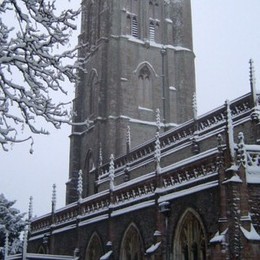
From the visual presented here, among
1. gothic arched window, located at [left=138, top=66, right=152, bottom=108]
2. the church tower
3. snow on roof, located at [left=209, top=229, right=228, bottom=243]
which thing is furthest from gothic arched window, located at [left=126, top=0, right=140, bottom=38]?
snow on roof, located at [left=209, top=229, right=228, bottom=243]

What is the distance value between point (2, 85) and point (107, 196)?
17352 mm

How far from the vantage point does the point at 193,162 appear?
19.8 meters

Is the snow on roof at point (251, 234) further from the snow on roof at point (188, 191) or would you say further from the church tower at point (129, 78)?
the church tower at point (129, 78)

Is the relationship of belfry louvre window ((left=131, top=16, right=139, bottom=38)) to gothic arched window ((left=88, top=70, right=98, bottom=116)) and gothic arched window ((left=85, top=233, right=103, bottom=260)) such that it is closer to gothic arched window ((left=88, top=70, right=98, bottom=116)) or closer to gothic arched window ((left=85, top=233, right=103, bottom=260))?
gothic arched window ((left=88, top=70, right=98, bottom=116))

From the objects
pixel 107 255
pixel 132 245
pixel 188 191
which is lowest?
pixel 107 255

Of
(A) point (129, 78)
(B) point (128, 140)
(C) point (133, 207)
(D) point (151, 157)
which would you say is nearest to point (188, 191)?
(C) point (133, 207)

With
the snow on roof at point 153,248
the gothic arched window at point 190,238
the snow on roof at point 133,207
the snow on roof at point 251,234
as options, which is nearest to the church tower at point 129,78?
the snow on roof at point 133,207

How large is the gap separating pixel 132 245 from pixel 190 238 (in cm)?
433

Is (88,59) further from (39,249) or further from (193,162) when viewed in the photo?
(193,162)

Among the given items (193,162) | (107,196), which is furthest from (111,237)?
(193,162)

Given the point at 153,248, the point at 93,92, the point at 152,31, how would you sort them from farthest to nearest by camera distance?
the point at 152,31 → the point at 93,92 → the point at 153,248

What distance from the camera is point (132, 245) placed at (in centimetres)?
2362

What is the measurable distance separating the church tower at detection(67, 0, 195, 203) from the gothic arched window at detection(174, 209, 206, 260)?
59.2 feet

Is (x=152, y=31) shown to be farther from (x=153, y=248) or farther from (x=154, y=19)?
(x=153, y=248)
